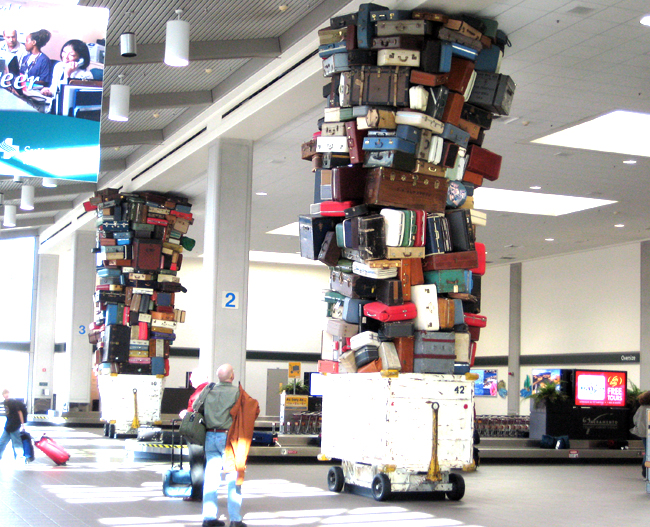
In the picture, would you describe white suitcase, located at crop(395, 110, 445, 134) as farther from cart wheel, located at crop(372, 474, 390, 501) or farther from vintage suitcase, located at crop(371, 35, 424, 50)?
cart wheel, located at crop(372, 474, 390, 501)

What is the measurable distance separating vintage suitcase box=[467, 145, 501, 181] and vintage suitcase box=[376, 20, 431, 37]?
1.73 meters

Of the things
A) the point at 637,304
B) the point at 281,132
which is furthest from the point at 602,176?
the point at 637,304

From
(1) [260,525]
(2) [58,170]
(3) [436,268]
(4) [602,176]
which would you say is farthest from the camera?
(4) [602,176]

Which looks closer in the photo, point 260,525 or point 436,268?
point 260,525

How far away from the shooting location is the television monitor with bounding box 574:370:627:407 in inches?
817

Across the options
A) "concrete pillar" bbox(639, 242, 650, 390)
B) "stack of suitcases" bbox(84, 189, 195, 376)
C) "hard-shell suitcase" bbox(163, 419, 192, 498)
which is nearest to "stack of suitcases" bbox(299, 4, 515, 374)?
"hard-shell suitcase" bbox(163, 419, 192, 498)

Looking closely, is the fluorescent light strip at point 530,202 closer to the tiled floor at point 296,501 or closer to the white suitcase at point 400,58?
the tiled floor at point 296,501

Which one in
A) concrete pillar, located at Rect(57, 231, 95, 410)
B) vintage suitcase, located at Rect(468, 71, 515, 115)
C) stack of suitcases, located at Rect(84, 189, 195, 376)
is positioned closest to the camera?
vintage suitcase, located at Rect(468, 71, 515, 115)

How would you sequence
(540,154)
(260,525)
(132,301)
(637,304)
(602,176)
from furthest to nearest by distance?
(637,304)
(132,301)
(602,176)
(540,154)
(260,525)

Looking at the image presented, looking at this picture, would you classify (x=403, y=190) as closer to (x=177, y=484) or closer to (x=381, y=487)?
(x=381, y=487)

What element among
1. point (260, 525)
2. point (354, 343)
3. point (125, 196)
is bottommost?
point (260, 525)

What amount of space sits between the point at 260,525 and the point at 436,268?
3945 millimetres

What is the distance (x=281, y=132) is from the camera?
16.4 m

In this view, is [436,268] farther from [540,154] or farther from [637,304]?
[637,304]
